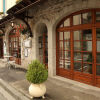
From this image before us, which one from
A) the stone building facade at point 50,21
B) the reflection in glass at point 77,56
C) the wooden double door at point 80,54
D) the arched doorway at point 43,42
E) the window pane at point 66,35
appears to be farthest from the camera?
the arched doorway at point 43,42

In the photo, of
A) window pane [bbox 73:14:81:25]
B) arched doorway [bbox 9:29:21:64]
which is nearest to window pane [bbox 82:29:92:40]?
window pane [bbox 73:14:81:25]

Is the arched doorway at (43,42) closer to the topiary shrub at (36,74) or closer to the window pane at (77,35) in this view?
the window pane at (77,35)

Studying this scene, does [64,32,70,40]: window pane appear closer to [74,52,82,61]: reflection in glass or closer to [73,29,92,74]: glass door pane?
[73,29,92,74]: glass door pane

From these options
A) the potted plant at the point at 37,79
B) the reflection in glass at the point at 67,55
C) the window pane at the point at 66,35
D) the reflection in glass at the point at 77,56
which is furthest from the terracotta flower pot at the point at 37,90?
the window pane at the point at 66,35

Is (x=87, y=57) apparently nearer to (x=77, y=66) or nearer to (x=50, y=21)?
(x=77, y=66)

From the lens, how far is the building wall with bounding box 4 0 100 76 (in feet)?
15.8

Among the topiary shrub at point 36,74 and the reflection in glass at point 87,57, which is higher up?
the reflection in glass at point 87,57

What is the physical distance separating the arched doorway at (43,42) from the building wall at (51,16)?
134 millimetres

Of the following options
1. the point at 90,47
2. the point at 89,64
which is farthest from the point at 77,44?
the point at 89,64

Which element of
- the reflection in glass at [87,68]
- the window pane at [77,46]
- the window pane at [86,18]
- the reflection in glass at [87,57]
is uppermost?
the window pane at [86,18]

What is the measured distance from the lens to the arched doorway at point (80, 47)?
15.0 ft

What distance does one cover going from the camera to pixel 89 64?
4.83 metres

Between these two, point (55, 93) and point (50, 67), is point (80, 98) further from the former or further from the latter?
Result: point (50, 67)

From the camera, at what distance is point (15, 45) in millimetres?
10008
